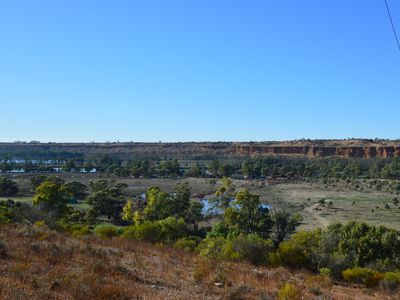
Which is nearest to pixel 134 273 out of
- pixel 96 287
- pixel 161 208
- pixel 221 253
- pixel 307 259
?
pixel 96 287

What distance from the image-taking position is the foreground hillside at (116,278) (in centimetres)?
921

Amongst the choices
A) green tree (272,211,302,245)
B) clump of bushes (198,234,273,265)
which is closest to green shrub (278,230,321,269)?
clump of bushes (198,234,273,265)

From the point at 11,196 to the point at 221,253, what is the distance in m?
55.2

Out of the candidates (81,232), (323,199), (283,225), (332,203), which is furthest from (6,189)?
(332,203)

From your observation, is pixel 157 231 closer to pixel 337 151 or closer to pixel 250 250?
pixel 250 250

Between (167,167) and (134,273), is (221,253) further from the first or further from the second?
(167,167)

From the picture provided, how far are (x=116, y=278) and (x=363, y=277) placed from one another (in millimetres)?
12778

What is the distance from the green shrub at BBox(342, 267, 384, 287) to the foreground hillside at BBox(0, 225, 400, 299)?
242cm

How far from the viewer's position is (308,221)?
53.2 meters

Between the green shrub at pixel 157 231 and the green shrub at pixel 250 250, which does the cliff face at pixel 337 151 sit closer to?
the green shrub at pixel 157 231

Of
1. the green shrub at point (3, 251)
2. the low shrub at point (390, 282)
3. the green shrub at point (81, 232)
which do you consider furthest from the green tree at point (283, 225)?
the green shrub at point (3, 251)

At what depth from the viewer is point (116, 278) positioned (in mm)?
11133

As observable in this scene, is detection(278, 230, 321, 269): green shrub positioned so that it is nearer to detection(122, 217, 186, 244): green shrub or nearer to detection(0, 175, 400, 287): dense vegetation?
detection(0, 175, 400, 287): dense vegetation

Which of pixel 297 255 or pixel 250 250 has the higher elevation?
pixel 250 250
